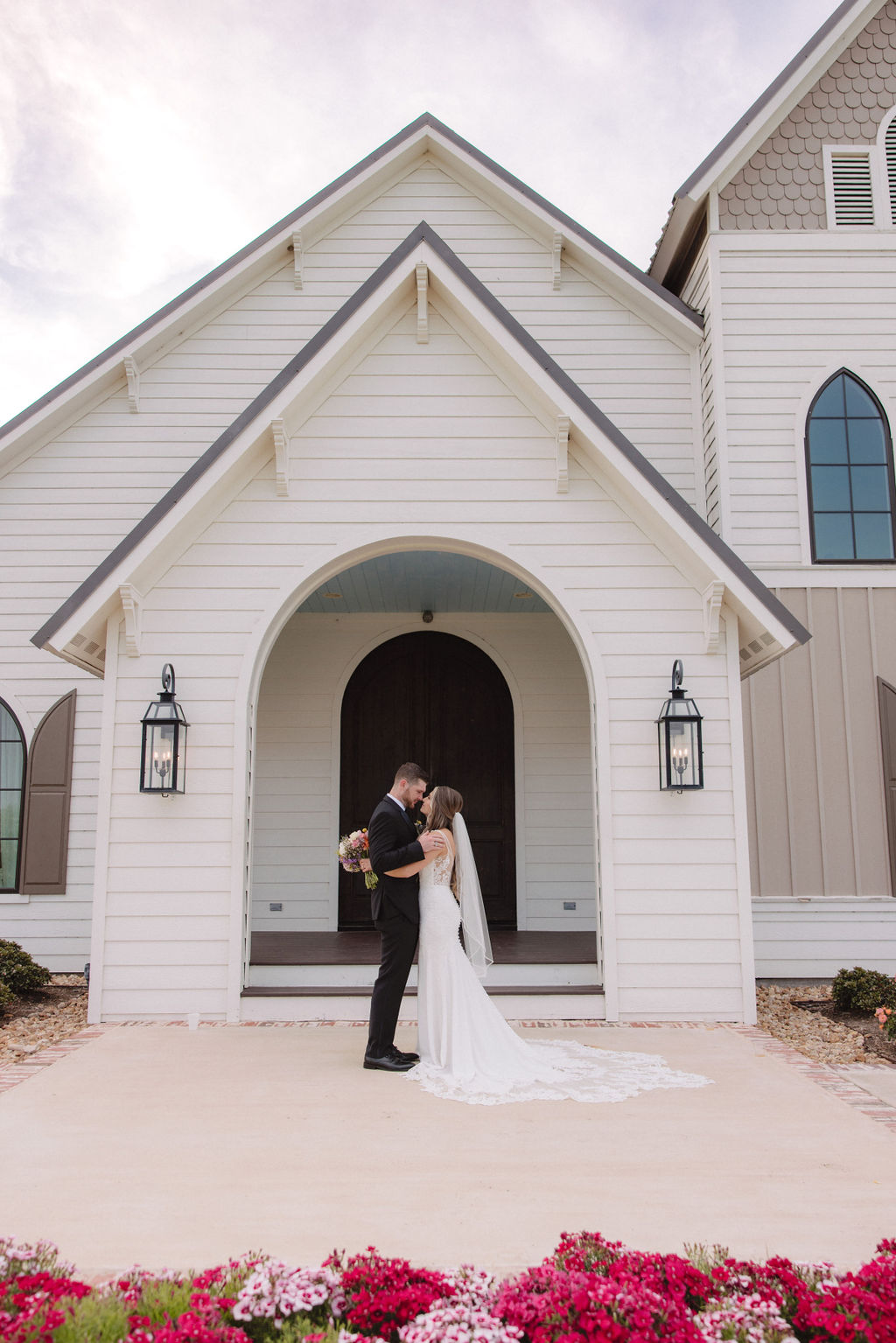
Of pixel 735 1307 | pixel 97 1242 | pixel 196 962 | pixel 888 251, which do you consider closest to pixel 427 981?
pixel 196 962

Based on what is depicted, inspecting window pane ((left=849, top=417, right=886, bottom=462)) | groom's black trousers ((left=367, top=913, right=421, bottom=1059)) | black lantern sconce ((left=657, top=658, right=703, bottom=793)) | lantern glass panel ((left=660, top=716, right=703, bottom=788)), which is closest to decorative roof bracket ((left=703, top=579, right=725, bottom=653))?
black lantern sconce ((left=657, top=658, right=703, bottom=793))

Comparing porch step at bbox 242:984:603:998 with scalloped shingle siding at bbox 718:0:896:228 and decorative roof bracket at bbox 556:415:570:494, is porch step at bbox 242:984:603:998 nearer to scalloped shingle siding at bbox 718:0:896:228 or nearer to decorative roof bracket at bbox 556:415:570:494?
decorative roof bracket at bbox 556:415:570:494

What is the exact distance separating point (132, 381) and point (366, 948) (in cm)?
596

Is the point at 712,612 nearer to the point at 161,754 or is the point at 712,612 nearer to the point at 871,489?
the point at 871,489

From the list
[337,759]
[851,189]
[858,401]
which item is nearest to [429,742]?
[337,759]

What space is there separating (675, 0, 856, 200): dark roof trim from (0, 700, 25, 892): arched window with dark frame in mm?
8263

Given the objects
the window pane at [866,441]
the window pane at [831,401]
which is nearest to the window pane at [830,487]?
the window pane at [866,441]

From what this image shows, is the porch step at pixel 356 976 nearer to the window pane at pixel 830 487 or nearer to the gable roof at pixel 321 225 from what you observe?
the window pane at pixel 830 487

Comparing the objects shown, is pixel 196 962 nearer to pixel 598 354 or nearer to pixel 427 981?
pixel 427 981

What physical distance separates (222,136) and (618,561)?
53.7ft

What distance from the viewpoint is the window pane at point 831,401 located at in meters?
9.10

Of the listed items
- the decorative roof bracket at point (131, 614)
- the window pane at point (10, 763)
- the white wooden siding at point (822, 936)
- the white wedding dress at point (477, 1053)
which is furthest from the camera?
the window pane at point (10, 763)

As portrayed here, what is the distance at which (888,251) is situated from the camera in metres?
9.26

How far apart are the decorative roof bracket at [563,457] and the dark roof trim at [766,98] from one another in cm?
392
